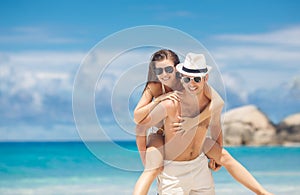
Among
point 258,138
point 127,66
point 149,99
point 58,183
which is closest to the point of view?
point 149,99

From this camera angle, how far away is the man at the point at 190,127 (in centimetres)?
515

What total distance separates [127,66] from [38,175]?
10069 mm

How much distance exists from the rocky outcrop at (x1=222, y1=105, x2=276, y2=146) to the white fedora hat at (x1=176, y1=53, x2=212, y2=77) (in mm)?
18060

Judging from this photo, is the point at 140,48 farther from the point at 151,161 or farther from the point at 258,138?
the point at 258,138

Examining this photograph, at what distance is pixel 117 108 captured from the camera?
5.50 m

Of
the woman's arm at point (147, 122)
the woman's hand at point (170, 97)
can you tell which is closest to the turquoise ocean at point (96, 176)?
the woman's arm at point (147, 122)

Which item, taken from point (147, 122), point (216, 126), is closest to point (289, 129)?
point (216, 126)

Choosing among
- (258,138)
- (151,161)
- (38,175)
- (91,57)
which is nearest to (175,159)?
(151,161)

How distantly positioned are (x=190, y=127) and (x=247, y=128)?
18480mm

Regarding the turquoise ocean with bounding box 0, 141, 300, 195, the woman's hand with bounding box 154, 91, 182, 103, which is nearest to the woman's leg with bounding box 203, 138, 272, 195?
the woman's hand with bounding box 154, 91, 182, 103

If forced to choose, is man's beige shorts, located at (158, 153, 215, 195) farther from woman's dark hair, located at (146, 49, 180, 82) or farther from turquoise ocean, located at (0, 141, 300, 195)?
turquoise ocean, located at (0, 141, 300, 195)

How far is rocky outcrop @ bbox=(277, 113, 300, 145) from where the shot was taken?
971 inches

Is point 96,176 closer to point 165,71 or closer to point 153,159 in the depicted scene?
point 153,159

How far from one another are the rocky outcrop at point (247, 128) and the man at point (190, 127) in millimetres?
17892
